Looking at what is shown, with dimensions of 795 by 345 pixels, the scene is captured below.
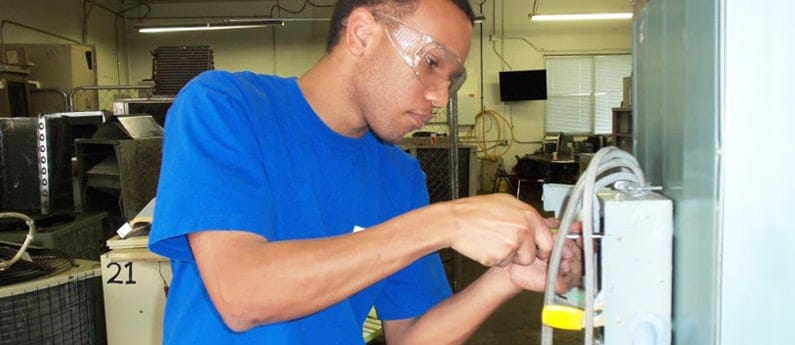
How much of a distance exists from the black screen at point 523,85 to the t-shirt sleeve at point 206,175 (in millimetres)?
8166

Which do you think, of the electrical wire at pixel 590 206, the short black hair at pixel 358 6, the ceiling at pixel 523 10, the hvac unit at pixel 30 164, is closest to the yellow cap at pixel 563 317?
the electrical wire at pixel 590 206

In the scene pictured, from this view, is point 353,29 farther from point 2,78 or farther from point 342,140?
point 2,78

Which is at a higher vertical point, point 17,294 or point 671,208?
point 671,208

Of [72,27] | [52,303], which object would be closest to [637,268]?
[52,303]

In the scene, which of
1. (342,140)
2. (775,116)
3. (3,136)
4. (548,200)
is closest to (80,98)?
(3,136)

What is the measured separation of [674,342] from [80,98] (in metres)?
6.18

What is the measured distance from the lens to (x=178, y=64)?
3934 mm

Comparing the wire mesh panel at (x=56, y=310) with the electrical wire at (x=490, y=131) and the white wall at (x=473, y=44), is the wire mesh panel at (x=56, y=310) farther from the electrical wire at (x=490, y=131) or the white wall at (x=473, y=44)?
the electrical wire at (x=490, y=131)

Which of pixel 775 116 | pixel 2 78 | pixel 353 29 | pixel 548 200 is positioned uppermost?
pixel 2 78

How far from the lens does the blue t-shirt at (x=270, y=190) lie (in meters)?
0.76

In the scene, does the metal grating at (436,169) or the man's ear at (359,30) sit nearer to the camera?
the man's ear at (359,30)

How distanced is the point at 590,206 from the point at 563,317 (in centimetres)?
14

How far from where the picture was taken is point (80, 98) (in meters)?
5.66

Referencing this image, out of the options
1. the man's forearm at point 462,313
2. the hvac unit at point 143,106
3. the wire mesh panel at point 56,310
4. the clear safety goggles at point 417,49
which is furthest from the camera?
the hvac unit at point 143,106
